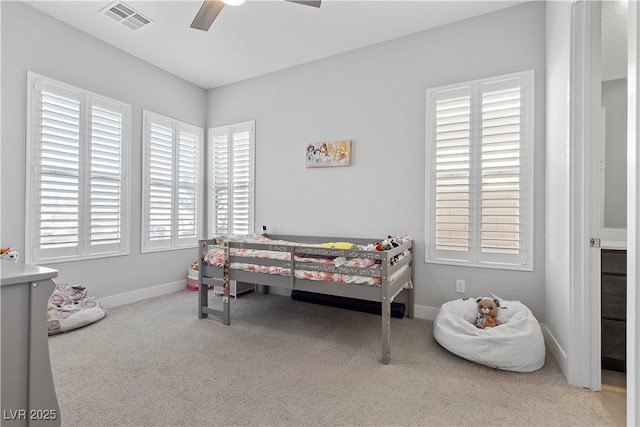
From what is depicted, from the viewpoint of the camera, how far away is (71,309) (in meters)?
2.73

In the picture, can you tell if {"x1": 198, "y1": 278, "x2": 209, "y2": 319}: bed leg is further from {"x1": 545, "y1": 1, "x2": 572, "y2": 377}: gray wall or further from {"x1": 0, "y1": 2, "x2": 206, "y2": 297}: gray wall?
{"x1": 545, "y1": 1, "x2": 572, "y2": 377}: gray wall

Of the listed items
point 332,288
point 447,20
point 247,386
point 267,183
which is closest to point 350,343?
point 332,288

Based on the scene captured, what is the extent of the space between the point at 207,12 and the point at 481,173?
2.54 meters

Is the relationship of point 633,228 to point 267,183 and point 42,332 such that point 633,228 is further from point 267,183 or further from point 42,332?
point 267,183

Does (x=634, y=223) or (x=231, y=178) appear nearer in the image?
(x=634, y=223)

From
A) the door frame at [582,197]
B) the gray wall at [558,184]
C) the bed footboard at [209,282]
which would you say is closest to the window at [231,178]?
the bed footboard at [209,282]

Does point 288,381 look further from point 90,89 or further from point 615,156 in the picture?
point 90,89

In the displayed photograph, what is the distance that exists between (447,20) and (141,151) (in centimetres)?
354

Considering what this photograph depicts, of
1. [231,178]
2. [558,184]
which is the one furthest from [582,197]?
[231,178]

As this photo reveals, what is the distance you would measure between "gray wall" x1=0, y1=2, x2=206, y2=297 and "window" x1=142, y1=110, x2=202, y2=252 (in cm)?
10

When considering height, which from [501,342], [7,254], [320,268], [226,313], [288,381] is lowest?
[288,381]

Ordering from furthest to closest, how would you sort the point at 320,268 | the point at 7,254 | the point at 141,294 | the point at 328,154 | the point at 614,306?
the point at 141,294
the point at 328,154
the point at 320,268
the point at 7,254
the point at 614,306

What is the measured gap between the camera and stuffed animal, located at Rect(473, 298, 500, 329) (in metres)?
2.29

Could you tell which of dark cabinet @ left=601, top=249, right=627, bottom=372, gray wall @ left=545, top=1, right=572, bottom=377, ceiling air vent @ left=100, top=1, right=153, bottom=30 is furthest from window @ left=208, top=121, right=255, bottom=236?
dark cabinet @ left=601, top=249, right=627, bottom=372
